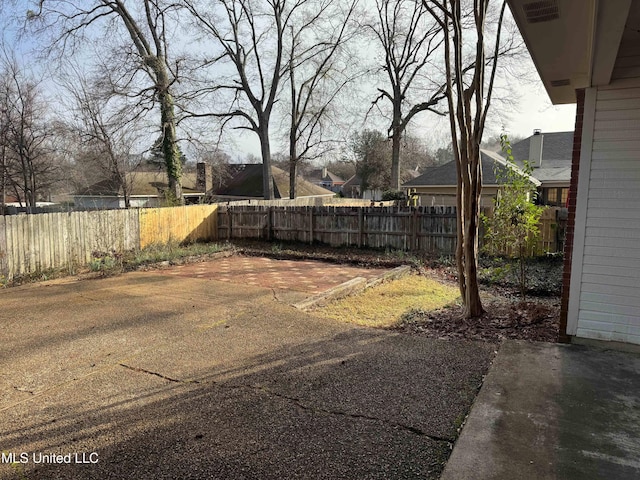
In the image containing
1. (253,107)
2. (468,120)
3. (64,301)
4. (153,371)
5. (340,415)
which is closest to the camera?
(340,415)

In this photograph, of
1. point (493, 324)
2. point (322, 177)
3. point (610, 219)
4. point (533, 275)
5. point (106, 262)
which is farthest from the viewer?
point (322, 177)

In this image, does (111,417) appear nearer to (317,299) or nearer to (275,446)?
(275,446)

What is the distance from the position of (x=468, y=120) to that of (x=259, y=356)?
12.3ft

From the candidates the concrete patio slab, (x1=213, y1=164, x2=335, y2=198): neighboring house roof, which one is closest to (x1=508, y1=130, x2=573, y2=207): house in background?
(x1=213, y1=164, x2=335, y2=198): neighboring house roof

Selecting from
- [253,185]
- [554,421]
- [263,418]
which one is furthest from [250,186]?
[554,421]

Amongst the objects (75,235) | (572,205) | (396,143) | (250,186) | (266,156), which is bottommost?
(75,235)

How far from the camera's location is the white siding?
373 cm

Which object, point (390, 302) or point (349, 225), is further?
point (349, 225)

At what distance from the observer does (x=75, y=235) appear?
31.2 feet

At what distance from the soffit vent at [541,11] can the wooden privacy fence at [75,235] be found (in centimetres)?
912

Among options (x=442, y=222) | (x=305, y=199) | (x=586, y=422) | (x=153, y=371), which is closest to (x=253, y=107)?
(x=305, y=199)

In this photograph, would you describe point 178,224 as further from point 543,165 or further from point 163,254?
point 543,165

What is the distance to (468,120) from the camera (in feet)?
16.6

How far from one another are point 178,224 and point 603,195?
12097mm
